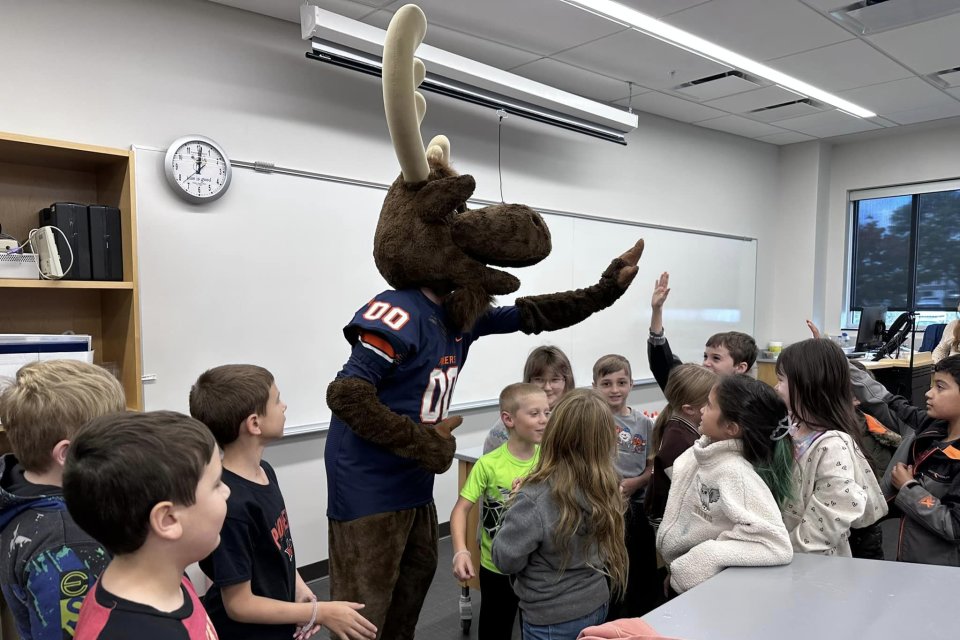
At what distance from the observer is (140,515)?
0.83m

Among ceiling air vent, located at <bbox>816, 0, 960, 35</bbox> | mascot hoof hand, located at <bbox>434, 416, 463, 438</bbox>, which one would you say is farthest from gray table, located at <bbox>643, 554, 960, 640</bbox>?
ceiling air vent, located at <bbox>816, 0, 960, 35</bbox>

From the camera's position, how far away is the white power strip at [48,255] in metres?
2.14

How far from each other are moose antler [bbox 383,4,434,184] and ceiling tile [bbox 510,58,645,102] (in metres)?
2.39

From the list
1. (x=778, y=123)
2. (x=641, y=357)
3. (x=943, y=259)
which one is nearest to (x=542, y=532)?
(x=641, y=357)

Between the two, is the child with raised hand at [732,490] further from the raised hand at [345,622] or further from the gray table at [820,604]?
the raised hand at [345,622]

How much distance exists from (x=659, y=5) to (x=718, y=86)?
137 cm

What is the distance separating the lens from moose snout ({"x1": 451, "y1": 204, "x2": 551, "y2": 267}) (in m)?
1.58

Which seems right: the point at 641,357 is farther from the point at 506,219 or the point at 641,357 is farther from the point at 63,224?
the point at 63,224

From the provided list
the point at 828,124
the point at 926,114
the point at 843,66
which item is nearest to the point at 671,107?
the point at 843,66

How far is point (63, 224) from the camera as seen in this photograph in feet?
7.22

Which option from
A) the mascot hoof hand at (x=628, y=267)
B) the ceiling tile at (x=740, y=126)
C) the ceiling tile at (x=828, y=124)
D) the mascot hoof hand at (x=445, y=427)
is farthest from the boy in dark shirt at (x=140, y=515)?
the ceiling tile at (x=828, y=124)

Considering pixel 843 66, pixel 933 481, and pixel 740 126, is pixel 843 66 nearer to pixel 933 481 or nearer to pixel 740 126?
pixel 740 126

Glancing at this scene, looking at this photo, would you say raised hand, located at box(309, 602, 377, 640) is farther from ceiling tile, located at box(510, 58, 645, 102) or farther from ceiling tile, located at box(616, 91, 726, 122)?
ceiling tile, located at box(616, 91, 726, 122)

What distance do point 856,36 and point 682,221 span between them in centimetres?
194
